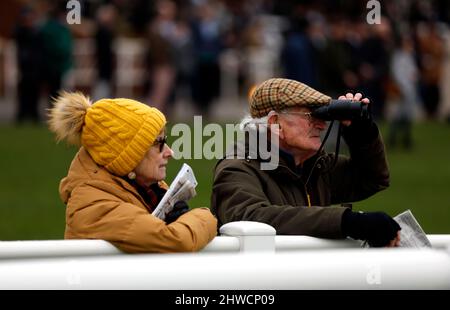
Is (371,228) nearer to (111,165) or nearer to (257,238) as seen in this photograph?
(257,238)

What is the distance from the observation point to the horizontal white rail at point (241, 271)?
3.59 meters

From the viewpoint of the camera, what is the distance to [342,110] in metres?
5.30

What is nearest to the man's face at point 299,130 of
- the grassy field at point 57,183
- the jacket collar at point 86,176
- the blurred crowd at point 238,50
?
the jacket collar at point 86,176

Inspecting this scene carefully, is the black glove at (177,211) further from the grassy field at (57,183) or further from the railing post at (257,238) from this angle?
the grassy field at (57,183)

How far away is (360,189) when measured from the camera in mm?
6051

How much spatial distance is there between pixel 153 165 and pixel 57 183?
11.0 metres

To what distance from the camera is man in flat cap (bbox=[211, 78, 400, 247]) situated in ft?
17.4

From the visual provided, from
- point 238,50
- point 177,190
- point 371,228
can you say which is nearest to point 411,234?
point 371,228

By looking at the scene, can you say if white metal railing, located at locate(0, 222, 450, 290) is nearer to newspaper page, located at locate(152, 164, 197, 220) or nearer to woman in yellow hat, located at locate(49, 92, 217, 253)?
woman in yellow hat, located at locate(49, 92, 217, 253)

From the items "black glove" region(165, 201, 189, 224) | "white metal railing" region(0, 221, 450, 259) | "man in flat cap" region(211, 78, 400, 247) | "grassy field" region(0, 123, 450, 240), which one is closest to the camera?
"white metal railing" region(0, 221, 450, 259)

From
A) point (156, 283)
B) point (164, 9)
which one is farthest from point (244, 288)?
point (164, 9)

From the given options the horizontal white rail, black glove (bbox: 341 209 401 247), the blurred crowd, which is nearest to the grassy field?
the blurred crowd
